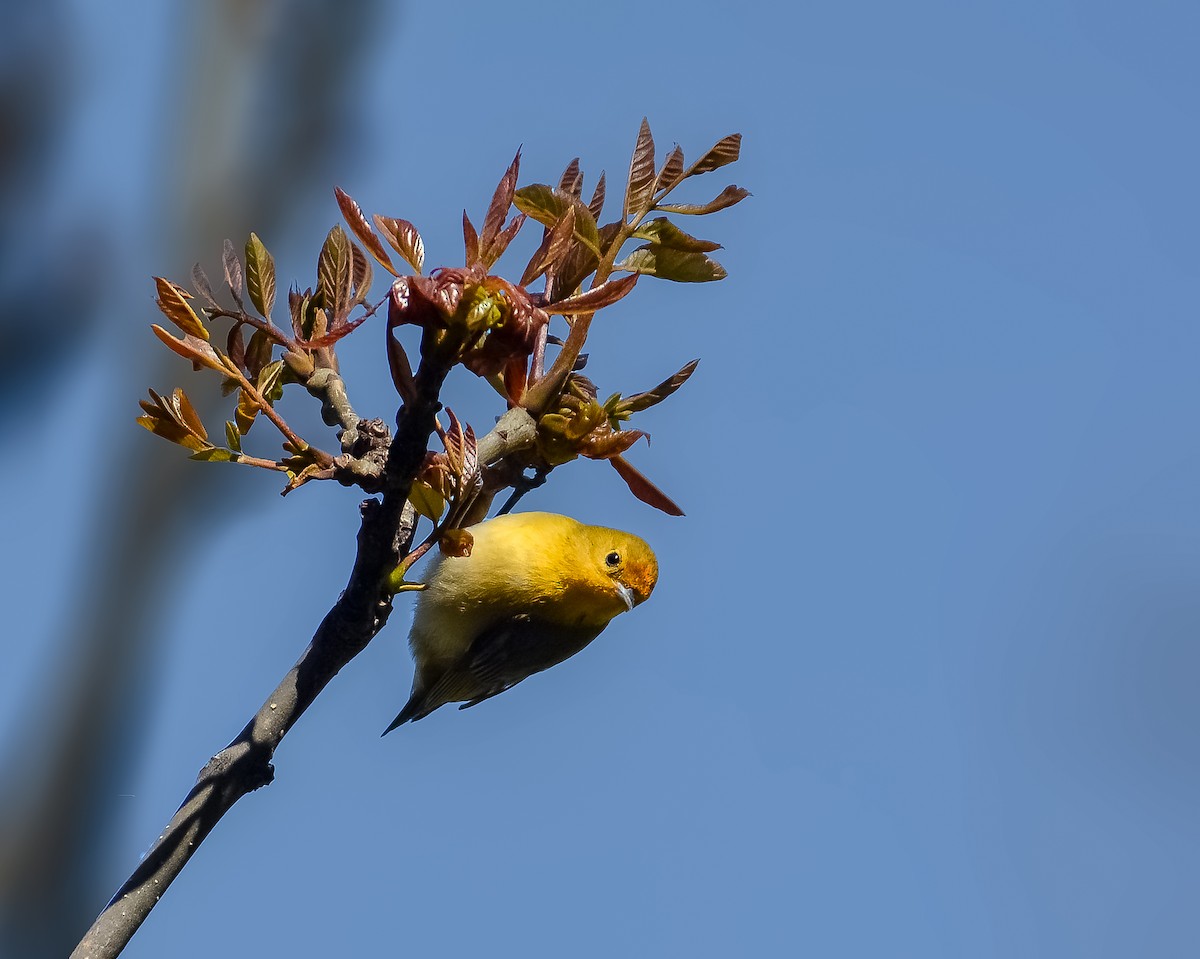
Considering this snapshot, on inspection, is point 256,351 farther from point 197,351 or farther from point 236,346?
point 197,351

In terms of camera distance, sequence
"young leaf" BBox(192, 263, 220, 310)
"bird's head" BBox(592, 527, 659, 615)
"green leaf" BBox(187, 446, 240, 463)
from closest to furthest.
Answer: "green leaf" BBox(187, 446, 240, 463), "young leaf" BBox(192, 263, 220, 310), "bird's head" BBox(592, 527, 659, 615)

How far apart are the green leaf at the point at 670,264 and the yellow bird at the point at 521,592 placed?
319cm

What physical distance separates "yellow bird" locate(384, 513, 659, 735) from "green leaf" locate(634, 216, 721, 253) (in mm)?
3230

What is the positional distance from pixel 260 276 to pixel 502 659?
373cm

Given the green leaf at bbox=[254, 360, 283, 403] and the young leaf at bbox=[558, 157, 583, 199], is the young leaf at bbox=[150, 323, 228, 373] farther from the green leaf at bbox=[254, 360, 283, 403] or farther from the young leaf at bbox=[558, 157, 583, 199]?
the young leaf at bbox=[558, 157, 583, 199]

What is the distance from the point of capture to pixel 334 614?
2648 millimetres

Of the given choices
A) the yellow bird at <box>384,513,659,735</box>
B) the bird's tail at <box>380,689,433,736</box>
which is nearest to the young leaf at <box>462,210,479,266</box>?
the yellow bird at <box>384,513,659,735</box>

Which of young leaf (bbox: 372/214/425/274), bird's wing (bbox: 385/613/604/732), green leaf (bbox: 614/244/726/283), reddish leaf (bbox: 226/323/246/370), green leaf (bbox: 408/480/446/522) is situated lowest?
green leaf (bbox: 408/480/446/522)

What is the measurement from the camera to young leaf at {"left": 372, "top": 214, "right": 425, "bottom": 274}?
2564 mm

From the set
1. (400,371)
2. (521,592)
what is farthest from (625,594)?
(400,371)

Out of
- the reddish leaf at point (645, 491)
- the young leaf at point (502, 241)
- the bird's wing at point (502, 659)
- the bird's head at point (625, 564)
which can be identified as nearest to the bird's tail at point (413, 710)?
the bird's wing at point (502, 659)

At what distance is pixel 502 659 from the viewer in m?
→ 6.30

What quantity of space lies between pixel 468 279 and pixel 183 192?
730mm

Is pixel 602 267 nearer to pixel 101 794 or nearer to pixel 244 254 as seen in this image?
pixel 244 254
